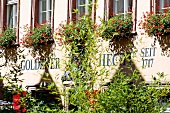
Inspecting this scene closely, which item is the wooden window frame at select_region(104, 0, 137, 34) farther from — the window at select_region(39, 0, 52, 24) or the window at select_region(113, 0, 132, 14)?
the window at select_region(39, 0, 52, 24)

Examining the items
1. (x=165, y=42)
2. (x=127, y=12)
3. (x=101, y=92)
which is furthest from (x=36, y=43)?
(x=101, y=92)

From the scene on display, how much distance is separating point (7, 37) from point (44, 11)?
58.9 inches

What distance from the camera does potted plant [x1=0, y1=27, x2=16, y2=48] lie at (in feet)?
79.4

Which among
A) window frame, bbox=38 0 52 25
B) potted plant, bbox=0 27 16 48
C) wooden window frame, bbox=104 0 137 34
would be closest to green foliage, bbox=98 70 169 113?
wooden window frame, bbox=104 0 137 34

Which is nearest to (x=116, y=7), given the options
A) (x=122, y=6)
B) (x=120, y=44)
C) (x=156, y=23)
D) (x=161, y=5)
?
(x=122, y=6)

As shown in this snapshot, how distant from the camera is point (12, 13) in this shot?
2511 cm

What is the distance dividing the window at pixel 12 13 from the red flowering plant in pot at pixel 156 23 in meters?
6.85

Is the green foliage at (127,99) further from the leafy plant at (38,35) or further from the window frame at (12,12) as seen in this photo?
the window frame at (12,12)

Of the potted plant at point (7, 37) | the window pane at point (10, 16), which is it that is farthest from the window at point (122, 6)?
the window pane at point (10, 16)

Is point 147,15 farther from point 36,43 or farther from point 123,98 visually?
point 123,98

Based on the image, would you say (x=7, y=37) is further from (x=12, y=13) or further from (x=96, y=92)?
(x=96, y=92)

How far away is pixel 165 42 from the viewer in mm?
18344

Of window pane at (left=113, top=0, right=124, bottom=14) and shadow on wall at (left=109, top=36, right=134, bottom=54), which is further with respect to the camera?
window pane at (left=113, top=0, right=124, bottom=14)

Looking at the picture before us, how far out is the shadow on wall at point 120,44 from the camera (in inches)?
767
